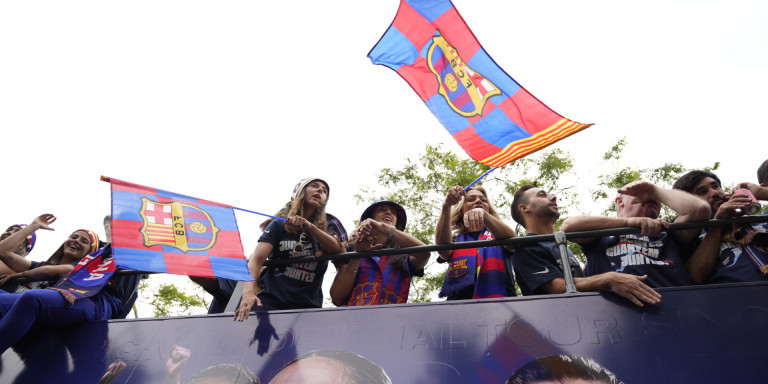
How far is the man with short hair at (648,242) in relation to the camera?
284cm

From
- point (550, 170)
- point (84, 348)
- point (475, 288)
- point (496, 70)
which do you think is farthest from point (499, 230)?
point (550, 170)

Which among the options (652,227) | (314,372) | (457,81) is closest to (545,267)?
(652,227)

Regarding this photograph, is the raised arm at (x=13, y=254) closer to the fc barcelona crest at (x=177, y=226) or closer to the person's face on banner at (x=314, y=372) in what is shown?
the fc barcelona crest at (x=177, y=226)

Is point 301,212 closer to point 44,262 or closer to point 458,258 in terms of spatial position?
point 458,258

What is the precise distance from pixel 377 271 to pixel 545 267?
128 centimetres

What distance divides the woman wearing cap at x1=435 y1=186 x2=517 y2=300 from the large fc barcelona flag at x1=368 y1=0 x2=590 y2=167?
740 millimetres

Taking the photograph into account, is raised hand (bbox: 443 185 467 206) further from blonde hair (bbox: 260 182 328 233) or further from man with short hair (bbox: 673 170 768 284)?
Result: man with short hair (bbox: 673 170 768 284)

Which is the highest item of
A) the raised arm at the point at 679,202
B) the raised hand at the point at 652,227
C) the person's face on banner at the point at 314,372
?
the raised arm at the point at 679,202

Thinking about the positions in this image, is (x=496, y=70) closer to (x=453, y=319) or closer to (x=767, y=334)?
(x=453, y=319)

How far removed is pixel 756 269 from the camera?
2.70 metres

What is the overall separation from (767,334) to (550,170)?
9.75 meters

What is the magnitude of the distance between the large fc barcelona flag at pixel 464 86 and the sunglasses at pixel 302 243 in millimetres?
1511

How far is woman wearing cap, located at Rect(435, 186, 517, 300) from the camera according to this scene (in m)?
3.33

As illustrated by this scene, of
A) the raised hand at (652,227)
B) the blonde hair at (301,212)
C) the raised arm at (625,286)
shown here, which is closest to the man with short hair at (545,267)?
the raised arm at (625,286)
